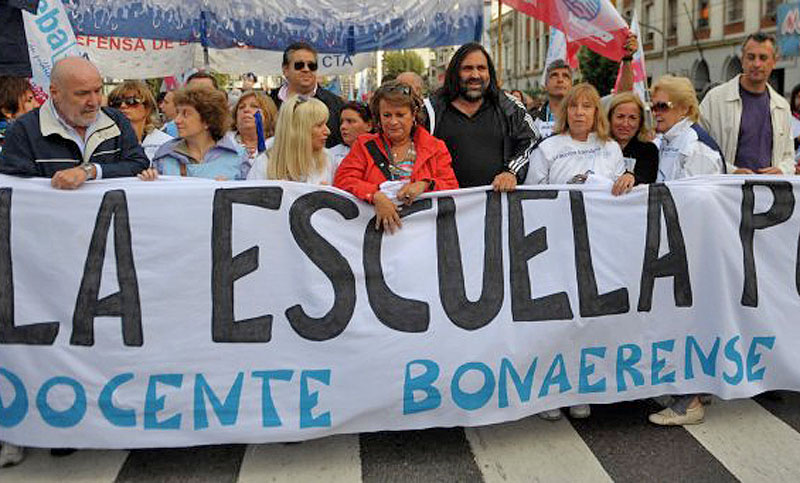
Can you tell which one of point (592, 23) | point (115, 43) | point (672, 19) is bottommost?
point (592, 23)

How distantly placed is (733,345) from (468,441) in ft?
5.01

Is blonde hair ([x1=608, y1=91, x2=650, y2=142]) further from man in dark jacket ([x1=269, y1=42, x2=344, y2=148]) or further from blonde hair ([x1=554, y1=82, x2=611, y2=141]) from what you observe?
man in dark jacket ([x1=269, y1=42, x2=344, y2=148])

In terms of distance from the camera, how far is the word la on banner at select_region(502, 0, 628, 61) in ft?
20.7

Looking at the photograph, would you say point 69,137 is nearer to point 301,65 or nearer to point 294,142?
point 294,142

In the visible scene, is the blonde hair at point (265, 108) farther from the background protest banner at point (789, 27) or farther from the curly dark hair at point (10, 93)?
the background protest banner at point (789, 27)

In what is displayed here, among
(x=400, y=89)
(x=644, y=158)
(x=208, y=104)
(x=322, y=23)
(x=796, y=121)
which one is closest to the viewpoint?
(x=400, y=89)

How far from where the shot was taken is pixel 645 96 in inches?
373

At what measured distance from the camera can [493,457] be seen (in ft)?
12.2

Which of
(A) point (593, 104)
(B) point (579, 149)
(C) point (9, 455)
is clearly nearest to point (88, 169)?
(C) point (9, 455)

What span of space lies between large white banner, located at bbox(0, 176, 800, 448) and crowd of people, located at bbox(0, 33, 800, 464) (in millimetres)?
196

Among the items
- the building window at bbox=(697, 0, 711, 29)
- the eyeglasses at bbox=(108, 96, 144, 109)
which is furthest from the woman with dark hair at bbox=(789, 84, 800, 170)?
the building window at bbox=(697, 0, 711, 29)

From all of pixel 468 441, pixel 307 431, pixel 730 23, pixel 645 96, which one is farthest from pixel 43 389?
pixel 730 23

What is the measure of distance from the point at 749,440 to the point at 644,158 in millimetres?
1788

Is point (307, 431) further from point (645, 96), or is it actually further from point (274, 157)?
A: point (645, 96)
